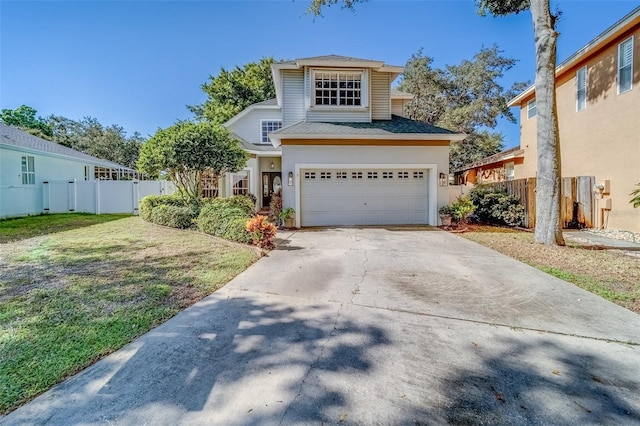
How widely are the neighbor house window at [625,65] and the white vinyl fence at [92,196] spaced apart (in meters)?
20.7

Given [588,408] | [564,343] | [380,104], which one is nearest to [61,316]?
[588,408]

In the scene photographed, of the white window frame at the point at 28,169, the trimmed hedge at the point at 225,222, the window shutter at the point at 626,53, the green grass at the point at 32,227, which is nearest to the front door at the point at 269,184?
the trimmed hedge at the point at 225,222

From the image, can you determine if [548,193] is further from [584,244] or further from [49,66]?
[49,66]

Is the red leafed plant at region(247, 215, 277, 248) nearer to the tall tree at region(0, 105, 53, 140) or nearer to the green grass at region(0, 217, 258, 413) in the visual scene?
the green grass at region(0, 217, 258, 413)

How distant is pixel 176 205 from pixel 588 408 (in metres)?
12.4

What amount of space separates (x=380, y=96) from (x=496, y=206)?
6.96 meters

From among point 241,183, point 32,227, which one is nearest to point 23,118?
point 32,227

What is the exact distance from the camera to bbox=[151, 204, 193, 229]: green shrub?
34.3ft

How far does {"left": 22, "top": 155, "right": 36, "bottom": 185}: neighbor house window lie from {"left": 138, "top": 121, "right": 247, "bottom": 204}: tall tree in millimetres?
8107

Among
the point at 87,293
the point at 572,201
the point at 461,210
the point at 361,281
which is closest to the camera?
the point at 87,293

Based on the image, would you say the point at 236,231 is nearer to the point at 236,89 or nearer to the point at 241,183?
the point at 241,183

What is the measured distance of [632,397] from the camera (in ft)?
7.97

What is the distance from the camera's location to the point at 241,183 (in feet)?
52.7

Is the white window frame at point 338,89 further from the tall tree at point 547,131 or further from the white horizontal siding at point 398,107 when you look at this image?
the tall tree at point 547,131
